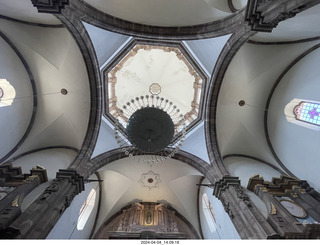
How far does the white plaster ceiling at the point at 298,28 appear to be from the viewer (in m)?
6.53

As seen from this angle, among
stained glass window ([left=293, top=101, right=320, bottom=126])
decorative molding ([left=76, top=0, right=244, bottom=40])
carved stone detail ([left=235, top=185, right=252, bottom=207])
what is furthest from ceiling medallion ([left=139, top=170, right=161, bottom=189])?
stained glass window ([left=293, top=101, right=320, bottom=126])

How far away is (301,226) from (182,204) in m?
7.02

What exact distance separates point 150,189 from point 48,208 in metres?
7.02

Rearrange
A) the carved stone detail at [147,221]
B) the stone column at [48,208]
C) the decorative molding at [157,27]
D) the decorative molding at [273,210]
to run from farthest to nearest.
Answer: the carved stone detail at [147,221] → the decorative molding at [157,27] → the decorative molding at [273,210] → the stone column at [48,208]

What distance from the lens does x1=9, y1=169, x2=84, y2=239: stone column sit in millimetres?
5023

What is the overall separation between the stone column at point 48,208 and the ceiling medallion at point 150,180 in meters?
4.65

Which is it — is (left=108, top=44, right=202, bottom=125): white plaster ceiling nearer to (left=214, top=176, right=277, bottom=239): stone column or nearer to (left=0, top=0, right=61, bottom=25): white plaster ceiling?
(left=0, top=0, right=61, bottom=25): white plaster ceiling

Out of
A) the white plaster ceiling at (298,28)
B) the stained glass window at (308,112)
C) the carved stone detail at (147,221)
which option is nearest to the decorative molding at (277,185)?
the stained glass window at (308,112)

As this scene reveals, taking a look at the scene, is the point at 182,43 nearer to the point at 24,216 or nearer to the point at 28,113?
the point at 28,113

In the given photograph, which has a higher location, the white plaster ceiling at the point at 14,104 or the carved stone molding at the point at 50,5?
the carved stone molding at the point at 50,5

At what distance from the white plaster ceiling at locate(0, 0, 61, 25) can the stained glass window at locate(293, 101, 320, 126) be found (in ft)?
35.0

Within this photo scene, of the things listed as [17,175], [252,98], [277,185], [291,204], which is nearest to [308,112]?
[252,98]

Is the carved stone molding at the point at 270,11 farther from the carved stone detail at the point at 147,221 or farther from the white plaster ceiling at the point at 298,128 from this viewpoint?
the carved stone detail at the point at 147,221

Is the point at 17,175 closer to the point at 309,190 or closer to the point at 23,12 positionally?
the point at 23,12
